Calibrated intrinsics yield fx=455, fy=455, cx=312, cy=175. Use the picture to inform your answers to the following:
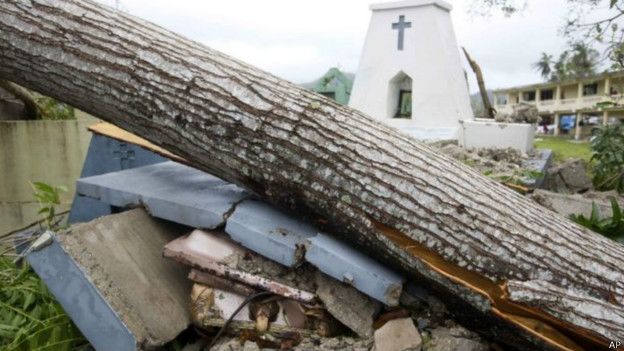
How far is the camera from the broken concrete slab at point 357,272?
189 cm

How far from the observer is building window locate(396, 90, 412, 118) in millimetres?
10539

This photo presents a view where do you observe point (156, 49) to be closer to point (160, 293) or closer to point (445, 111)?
point (160, 293)

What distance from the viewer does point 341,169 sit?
1905 mm

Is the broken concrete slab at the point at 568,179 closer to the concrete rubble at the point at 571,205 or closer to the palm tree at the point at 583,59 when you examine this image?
the palm tree at the point at 583,59

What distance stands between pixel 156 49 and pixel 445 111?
319 inches

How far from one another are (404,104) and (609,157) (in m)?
5.47

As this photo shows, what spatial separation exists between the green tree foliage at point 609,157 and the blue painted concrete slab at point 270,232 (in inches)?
191

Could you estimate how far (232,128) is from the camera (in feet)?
6.55

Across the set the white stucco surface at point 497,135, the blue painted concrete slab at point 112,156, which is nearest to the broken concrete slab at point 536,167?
the white stucco surface at point 497,135

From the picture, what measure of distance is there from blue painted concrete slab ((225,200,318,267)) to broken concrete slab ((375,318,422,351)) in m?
0.45

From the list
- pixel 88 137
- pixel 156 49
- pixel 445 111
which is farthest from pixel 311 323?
pixel 445 111

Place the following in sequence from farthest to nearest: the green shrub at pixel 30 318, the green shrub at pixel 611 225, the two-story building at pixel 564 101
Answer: the two-story building at pixel 564 101
the green shrub at pixel 611 225
the green shrub at pixel 30 318

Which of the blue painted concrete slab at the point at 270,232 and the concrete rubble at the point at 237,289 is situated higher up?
the blue painted concrete slab at the point at 270,232

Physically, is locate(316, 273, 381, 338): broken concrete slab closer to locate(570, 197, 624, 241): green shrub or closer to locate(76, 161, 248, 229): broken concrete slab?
locate(76, 161, 248, 229): broken concrete slab
